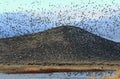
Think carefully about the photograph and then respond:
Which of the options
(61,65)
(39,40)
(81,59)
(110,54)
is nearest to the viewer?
(61,65)

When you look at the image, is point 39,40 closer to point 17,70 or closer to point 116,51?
point 116,51

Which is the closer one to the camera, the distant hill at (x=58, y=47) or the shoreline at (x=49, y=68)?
the shoreline at (x=49, y=68)

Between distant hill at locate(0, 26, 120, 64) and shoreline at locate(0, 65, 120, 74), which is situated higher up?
distant hill at locate(0, 26, 120, 64)

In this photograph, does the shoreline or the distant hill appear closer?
the shoreline

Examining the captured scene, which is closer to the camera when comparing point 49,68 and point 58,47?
point 49,68

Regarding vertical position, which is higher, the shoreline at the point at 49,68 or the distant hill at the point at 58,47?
the distant hill at the point at 58,47

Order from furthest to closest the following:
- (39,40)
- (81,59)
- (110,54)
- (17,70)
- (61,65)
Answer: (39,40)
(110,54)
(81,59)
(61,65)
(17,70)

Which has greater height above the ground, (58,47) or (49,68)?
(58,47)

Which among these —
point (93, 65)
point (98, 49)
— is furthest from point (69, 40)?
point (93, 65)
